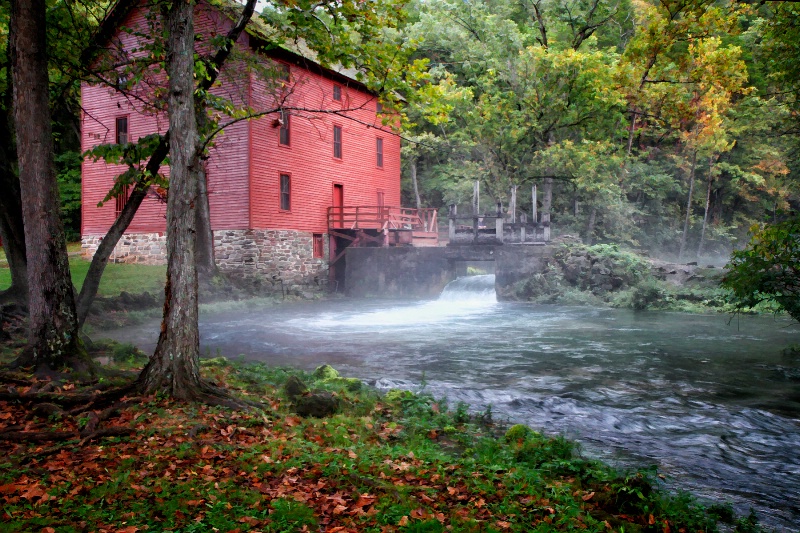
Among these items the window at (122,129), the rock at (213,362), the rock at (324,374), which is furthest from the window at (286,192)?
the rock at (324,374)

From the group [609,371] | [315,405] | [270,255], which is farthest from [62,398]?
[270,255]

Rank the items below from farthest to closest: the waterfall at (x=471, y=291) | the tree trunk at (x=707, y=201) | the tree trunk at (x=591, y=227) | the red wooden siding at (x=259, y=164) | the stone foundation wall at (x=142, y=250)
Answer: the tree trunk at (x=707, y=201), the tree trunk at (x=591, y=227), the waterfall at (x=471, y=291), the stone foundation wall at (x=142, y=250), the red wooden siding at (x=259, y=164)

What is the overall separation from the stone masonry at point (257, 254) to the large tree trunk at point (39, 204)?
1855cm

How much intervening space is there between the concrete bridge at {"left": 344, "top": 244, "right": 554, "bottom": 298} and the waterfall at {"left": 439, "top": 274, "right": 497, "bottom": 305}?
499mm

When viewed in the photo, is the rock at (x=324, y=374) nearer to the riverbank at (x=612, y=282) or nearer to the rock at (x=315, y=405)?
the rock at (x=315, y=405)

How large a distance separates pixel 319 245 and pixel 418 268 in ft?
17.0

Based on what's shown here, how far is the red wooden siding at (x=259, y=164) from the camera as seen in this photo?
2633 centimetres

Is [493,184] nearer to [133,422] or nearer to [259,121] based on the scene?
[259,121]

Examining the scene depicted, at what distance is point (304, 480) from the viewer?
531 centimetres

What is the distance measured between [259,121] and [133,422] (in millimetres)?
22174

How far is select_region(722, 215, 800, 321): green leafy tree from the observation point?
34.7 ft

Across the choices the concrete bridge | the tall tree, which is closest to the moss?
the tall tree

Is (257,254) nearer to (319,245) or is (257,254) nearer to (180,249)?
(319,245)

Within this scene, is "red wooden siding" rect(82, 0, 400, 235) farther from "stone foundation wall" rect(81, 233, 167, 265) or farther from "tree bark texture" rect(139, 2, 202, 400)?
"tree bark texture" rect(139, 2, 202, 400)
